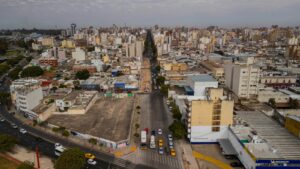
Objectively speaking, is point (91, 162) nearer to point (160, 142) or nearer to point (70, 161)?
point (70, 161)

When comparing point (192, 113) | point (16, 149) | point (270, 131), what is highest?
point (192, 113)

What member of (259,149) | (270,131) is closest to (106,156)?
(259,149)

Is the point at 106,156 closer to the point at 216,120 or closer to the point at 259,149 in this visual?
the point at 216,120

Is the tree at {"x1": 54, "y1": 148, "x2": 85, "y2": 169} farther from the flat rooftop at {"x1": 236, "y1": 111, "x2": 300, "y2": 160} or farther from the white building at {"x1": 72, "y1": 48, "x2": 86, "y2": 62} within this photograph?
the white building at {"x1": 72, "y1": 48, "x2": 86, "y2": 62}

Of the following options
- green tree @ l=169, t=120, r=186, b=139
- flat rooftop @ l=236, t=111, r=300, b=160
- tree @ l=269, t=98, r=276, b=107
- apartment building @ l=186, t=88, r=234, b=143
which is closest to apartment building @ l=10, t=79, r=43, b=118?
green tree @ l=169, t=120, r=186, b=139

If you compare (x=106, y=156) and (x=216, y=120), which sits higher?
(x=216, y=120)
